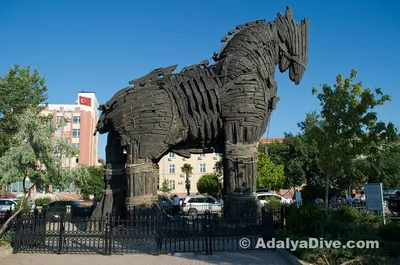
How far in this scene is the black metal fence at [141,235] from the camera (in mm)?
9461

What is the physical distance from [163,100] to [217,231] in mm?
5155

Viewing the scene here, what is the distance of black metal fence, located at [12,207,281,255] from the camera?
9.46 meters

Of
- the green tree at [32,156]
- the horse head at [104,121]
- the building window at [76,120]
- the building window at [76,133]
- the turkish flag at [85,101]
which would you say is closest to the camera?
the green tree at [32,156]

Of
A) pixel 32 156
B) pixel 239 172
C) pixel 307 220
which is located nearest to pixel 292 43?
pixel 239 172

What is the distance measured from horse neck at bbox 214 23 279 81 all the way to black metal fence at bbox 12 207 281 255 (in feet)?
17.6

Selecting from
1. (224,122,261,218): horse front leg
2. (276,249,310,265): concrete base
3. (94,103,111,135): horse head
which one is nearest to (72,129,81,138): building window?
(94,103,111,135): horse head

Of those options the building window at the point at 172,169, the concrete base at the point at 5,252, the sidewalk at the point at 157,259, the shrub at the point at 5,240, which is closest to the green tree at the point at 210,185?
the building window at the point at 172,169

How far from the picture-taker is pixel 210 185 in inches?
1822

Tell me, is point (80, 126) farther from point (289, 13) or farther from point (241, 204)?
point (241, 204)

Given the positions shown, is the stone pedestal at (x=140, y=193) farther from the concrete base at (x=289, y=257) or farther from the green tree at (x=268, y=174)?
the green tree at (x=268, y=174)

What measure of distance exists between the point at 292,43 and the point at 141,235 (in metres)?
8.99

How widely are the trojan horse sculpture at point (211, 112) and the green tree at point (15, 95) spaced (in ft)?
48.4

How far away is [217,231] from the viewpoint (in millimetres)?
9844

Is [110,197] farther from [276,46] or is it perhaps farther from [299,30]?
[299,30]
